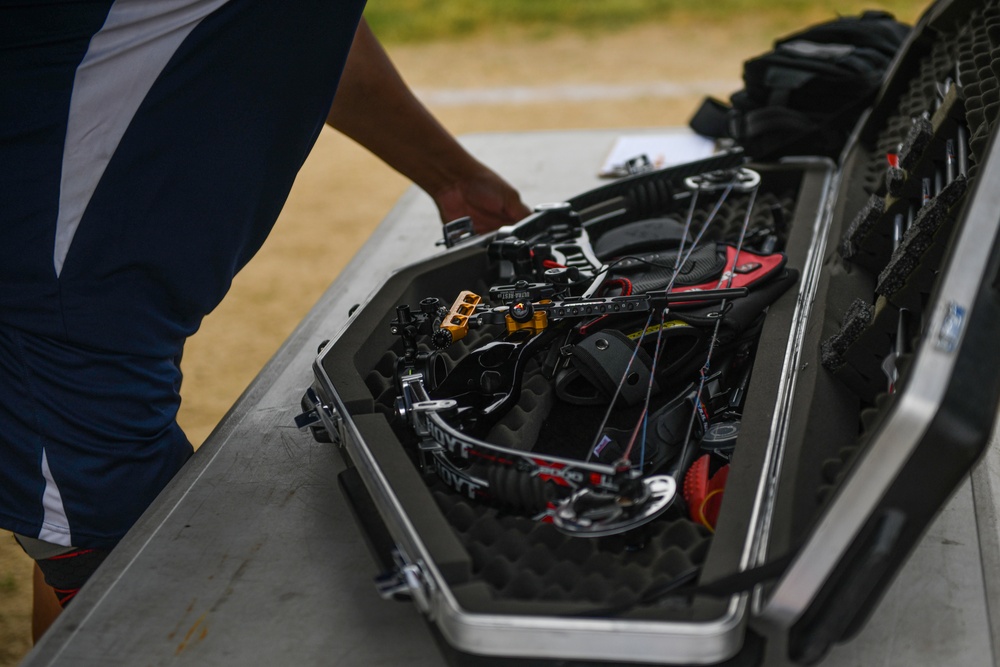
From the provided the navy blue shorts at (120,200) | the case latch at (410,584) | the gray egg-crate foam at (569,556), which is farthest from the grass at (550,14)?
the case latch at (410,584)

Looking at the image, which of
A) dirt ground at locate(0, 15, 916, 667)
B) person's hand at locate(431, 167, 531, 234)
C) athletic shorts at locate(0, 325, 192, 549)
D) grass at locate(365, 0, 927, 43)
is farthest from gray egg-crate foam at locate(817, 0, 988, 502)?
grass at locate(365, 0, 927, 43)

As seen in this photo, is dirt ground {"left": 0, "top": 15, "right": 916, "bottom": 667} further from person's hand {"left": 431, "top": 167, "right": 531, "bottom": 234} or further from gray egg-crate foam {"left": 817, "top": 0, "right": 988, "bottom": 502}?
gray egg-crate foam {"left": 817, "top": 0, "right": 988, "bottom": 502}

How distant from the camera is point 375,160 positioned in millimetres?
6375

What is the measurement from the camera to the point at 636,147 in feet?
8.43

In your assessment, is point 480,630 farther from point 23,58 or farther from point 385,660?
point 23,58

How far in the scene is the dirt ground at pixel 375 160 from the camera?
4051 millimetres

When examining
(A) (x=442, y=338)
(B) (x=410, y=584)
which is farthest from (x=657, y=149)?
(B) (x=410, y=584)

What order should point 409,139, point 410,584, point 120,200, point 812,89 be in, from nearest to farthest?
1. point 410,584
2. point 120,200
3. point 409,139
4. point 812,89

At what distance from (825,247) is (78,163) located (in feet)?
3.88

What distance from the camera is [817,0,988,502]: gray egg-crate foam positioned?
3.87 ft

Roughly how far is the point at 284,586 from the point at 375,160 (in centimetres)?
551

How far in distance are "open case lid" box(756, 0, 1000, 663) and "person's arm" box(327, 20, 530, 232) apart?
0.73 m

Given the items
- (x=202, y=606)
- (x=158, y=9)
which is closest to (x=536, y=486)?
(x=202, y=606)

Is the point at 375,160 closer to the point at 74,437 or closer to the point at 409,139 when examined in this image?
the point at 409,139
